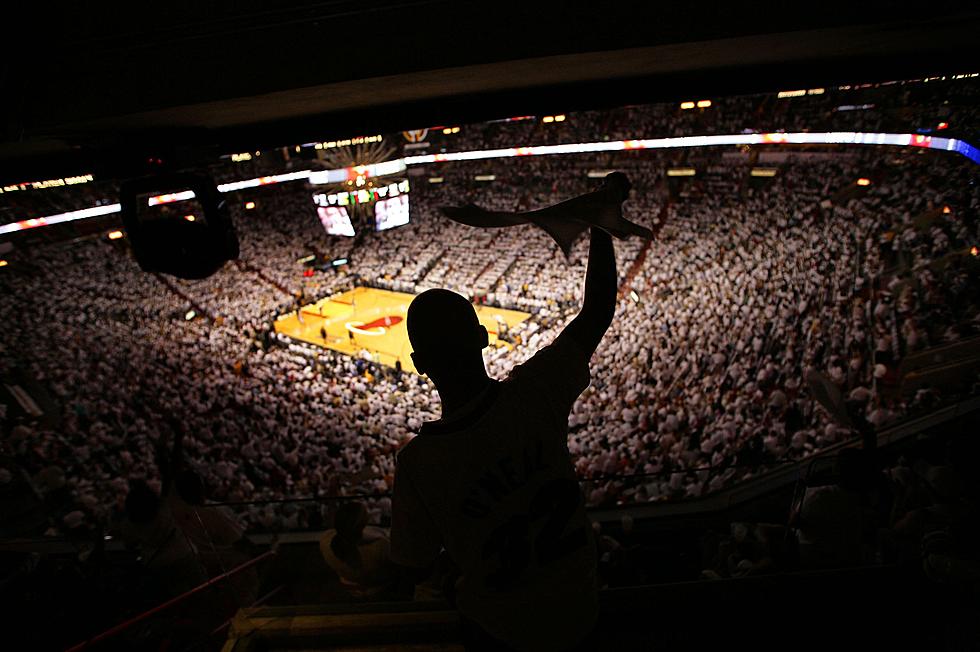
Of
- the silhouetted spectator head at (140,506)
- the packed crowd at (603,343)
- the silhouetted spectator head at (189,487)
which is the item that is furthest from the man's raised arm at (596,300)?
the silhouetted spectator head at (140,506)

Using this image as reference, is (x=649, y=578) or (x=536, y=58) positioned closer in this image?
(x=536, y=58)

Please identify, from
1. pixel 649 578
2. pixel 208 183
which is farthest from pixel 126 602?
pixel 649 578

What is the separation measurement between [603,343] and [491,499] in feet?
42.8

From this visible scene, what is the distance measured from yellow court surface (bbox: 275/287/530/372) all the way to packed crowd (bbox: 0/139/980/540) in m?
0.89

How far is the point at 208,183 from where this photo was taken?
3.00 metres

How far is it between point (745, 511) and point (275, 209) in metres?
35.8

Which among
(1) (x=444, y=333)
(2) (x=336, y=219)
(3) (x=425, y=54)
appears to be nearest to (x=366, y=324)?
(2) (x=336, y=219)

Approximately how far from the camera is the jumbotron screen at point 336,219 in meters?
19.6

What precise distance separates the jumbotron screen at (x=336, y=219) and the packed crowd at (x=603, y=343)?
15.9ft

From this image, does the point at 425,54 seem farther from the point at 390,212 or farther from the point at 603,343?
the point at 390,212

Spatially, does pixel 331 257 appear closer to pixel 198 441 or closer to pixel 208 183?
pixel 198 441

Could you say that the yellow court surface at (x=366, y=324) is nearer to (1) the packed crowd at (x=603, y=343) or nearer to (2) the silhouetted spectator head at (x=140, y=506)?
(1) the packed crowd at (x=603, y=343)

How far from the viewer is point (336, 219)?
1981cm

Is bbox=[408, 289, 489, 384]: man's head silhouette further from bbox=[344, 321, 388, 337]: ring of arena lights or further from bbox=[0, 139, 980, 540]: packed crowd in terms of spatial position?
bbox=[344, 321, 388, 337]: ring of arena lights
